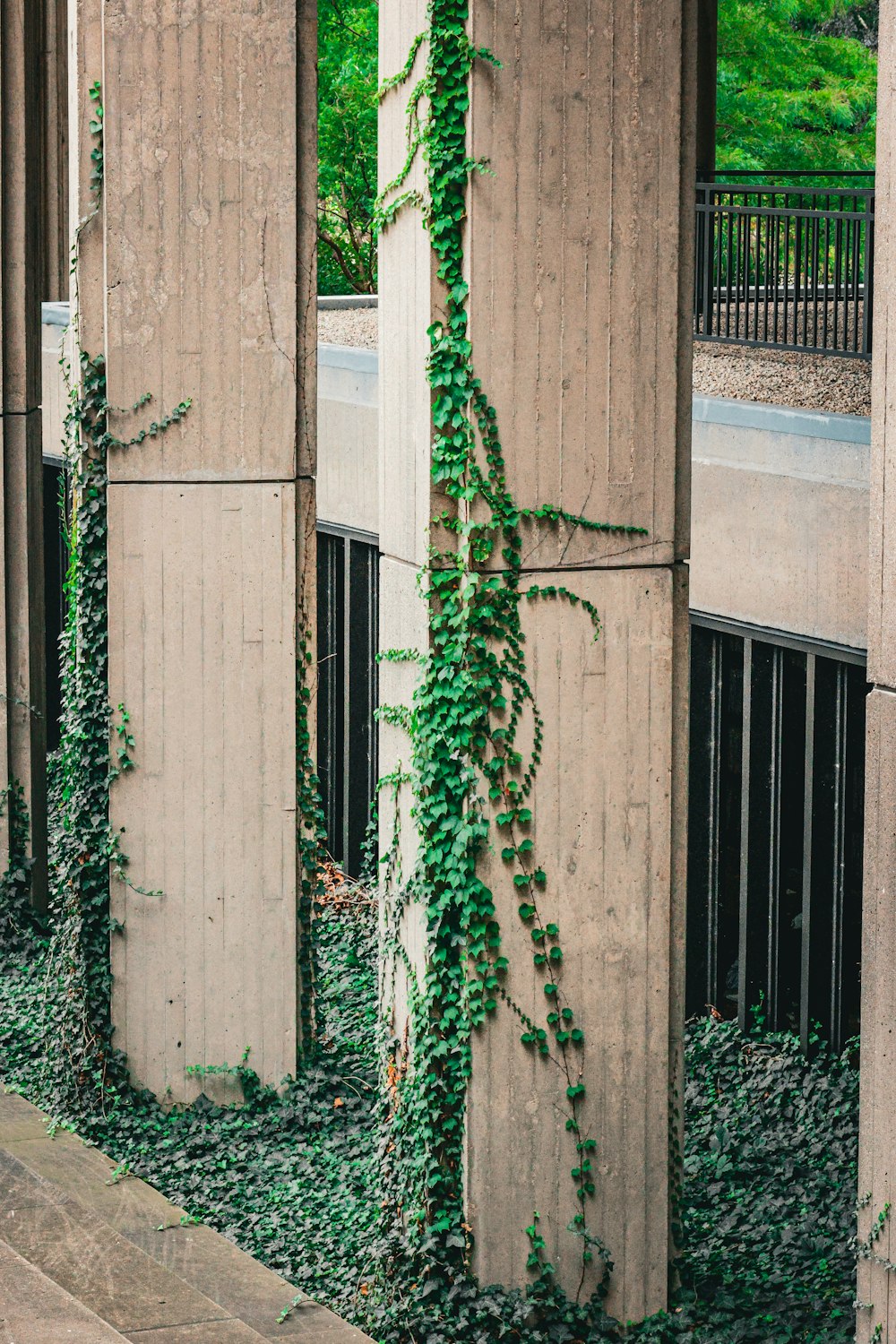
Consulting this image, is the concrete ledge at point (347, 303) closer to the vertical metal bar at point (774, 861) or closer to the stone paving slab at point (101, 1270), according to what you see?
the vertical metal bar at point (774, 861)

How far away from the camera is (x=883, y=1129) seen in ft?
17.5

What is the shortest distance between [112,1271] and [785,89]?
2303 centimetres

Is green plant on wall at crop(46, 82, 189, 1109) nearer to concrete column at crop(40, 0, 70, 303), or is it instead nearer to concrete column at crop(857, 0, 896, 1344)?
concrete column at crop(857, 0, 896, 1344)

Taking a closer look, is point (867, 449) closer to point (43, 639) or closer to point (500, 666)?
point (500, 666)

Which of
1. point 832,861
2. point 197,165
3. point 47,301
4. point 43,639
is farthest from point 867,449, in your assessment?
point 47,301

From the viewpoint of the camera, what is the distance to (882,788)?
523 centimetres

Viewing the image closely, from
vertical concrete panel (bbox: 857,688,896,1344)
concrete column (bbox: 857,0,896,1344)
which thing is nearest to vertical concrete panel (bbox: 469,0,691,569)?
concrete column (bbox: 857,0,896,1344)

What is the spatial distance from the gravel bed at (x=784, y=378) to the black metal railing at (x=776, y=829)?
6.51 ft

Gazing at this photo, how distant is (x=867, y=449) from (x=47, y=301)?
11811 millimetres

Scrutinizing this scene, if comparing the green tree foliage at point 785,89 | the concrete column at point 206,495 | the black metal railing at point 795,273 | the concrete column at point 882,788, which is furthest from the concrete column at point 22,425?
the green tree foliage at point 785,89

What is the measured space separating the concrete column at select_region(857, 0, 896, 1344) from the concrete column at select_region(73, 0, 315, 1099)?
4214mm

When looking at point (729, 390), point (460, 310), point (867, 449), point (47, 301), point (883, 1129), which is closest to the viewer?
point (883, 1129)

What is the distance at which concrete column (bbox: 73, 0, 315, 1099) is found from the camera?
875 cm

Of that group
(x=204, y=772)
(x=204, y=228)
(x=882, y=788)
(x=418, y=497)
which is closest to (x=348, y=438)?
(x=204, y=228)
